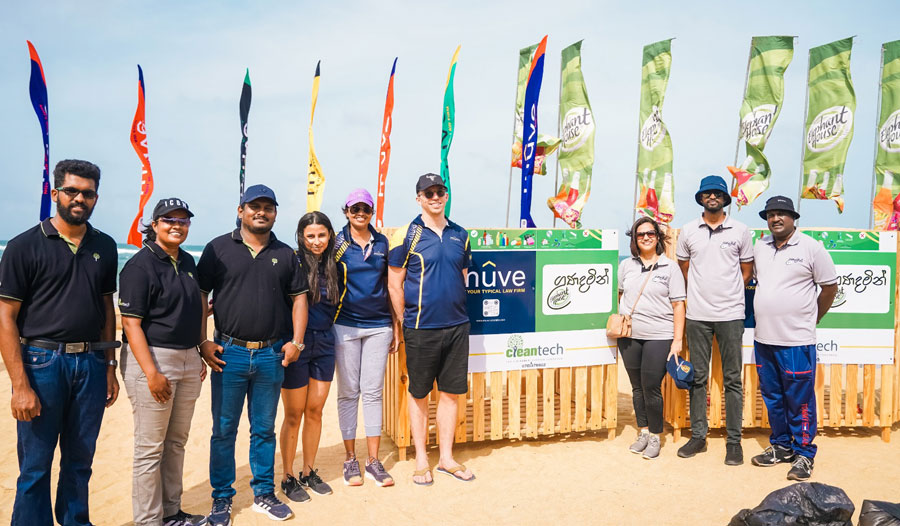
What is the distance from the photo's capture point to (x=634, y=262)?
4.85 meters

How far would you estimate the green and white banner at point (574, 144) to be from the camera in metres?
9.90

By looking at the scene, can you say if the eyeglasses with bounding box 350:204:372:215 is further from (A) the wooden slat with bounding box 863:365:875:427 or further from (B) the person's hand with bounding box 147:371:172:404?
(A) the wooden slat with bounding box 863:365:875:427

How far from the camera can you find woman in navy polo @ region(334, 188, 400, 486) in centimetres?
405

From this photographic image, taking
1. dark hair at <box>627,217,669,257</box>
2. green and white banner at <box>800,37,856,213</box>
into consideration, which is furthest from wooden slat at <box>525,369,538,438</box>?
green and white banner at <box>800,37,856,213</box>

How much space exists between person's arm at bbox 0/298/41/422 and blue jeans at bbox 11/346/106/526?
74 mm

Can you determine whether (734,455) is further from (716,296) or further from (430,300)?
(430,300)

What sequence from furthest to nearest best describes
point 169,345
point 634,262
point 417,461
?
point 634,262 < point 417,461 < point 169,345

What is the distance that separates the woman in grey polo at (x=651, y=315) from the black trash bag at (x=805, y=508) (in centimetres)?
150

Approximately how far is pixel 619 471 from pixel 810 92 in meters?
7.16

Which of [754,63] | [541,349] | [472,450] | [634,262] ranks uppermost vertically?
[754,63]

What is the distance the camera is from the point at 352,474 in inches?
167

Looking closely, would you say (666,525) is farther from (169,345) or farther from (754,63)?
(754,63)

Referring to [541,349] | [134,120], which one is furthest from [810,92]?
[134,120]

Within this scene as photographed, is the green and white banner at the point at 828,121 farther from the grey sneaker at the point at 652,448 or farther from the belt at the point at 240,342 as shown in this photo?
the belt at the point at 240,342
